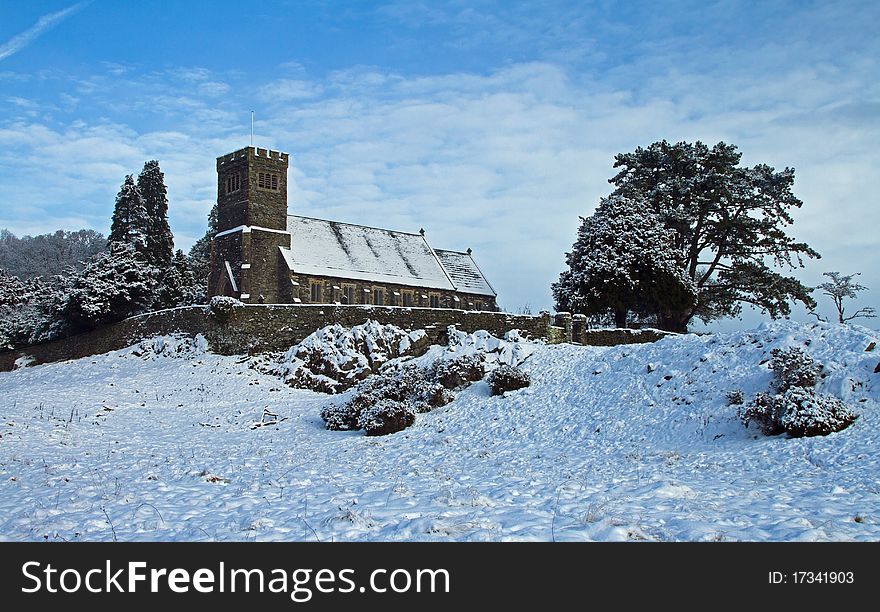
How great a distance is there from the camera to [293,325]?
106 ft

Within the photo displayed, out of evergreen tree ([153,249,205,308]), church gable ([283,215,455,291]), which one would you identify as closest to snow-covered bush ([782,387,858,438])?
church gable ([283,215,455,291])

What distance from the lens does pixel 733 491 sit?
1177 cm

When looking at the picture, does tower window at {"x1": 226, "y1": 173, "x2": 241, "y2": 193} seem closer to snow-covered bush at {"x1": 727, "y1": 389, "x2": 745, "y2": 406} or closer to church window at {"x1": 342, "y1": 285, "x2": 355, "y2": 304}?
church window at {"x1": 342, "y1": 285, "x2": 355, "y2": 304}

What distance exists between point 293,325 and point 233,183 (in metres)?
15.9

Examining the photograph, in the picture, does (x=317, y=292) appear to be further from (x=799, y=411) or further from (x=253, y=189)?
(x=799, y=411)

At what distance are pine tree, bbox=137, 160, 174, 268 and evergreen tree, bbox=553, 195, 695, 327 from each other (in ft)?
77.7

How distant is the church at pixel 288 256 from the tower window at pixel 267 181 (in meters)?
0.06

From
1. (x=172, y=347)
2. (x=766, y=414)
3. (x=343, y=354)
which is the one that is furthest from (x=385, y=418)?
(x=172, y=347)

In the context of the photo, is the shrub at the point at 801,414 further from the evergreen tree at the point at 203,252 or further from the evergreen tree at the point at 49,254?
the evergreen tree at the point at 49,254

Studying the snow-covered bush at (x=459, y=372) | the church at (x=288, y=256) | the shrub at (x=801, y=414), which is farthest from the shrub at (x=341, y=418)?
the church at (x=288, y=256)

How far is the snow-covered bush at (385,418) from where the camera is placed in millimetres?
21578

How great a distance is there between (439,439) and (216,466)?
6.62 m

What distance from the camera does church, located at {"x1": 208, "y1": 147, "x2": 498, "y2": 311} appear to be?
42.5 metres
